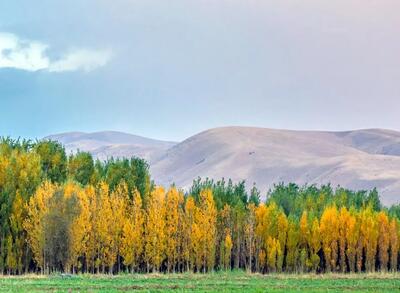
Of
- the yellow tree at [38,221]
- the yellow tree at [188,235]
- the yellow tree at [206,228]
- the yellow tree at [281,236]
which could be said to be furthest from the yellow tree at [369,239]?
the yellow tree at [38,221]

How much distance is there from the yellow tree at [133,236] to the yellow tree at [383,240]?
23.3m

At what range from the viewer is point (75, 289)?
40500 mm

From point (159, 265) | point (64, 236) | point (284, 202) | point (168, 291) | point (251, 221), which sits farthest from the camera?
point (284, 202)

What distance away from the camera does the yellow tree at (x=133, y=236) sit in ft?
221

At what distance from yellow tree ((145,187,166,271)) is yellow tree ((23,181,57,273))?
8667mm

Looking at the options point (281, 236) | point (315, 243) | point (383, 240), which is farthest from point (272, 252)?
point (383, 240)

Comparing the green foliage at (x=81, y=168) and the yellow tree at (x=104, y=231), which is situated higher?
the green foliage at (x=81, y=168)

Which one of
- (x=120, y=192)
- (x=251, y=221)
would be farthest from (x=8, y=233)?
(x=251, y=221)

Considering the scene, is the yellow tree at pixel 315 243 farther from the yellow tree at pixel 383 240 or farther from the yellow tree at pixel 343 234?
the yellow tree at pixel 383 240

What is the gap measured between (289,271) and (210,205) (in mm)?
9222

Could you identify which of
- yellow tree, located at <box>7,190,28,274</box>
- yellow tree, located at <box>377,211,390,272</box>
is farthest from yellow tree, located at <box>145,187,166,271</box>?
yellow tree, located at <box>377,211,390,272</box>

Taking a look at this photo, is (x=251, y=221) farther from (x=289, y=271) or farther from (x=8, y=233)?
(x=8, y=233)

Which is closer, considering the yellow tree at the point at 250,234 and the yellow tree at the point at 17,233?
the yellow tree at the point at 17,233

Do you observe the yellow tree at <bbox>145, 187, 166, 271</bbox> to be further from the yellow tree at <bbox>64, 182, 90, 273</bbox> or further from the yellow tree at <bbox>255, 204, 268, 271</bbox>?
the yellow tree at <bbox>255, 204, 268, 271</bbox>
